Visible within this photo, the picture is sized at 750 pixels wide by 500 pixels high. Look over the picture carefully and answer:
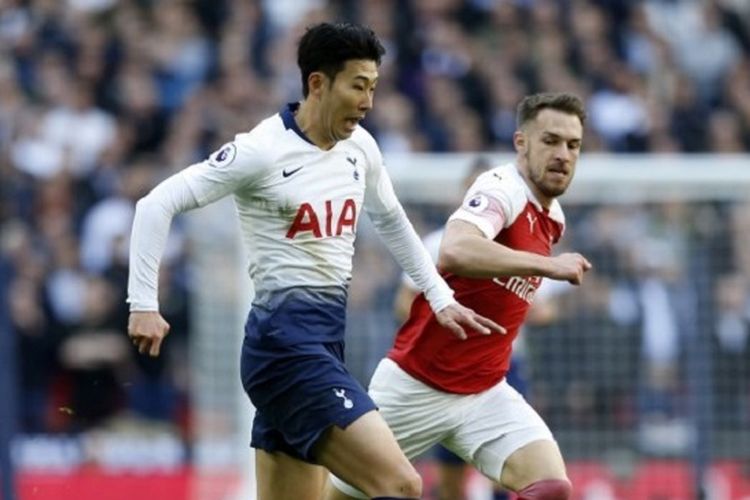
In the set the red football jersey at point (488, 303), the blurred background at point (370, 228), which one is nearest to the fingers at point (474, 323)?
the red football jersey at point (488, 303)

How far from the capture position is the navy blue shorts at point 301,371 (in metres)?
7.81

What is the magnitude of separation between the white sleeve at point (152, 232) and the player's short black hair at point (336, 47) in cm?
69

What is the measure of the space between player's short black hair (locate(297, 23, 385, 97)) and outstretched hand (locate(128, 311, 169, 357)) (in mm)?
1142

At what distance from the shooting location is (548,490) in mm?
8398

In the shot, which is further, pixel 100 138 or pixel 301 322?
pixel 100 138

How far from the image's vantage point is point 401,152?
52.6 feet

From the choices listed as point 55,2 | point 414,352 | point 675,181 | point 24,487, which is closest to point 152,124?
point 55,2

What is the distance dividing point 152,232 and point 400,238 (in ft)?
3.99

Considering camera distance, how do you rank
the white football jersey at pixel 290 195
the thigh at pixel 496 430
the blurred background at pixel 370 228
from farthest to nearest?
the blurred background at pixel 370 228 < the thigh at pixel 496 430 < the white football jersey at pixel 290 195

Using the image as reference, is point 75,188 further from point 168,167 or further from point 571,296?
point 571,296

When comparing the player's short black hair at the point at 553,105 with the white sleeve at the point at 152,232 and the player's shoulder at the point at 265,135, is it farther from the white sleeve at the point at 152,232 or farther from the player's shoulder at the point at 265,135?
the white sleeve at the point at 152,232

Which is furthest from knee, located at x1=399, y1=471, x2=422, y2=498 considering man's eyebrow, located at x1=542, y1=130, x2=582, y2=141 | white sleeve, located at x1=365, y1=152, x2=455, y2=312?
man's eyebrow, located at x1=542, y1=130, x2=582, y2=141

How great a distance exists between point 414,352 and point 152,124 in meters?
8.07

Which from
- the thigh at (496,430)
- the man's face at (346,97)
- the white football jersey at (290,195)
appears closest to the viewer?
the white football jersey at (290,195)
